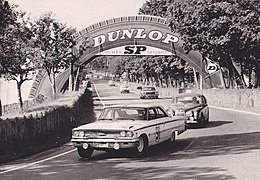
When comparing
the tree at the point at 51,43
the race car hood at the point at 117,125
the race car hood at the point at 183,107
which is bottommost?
the race car hood at the point at 117,125

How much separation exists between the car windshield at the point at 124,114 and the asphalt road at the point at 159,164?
1000 mm

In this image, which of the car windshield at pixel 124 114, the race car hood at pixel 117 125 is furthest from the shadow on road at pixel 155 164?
the car windshield at pixel 124 114

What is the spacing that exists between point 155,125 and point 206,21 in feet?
94.6

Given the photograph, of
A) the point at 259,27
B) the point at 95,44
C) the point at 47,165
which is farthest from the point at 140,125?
the point at 95,44

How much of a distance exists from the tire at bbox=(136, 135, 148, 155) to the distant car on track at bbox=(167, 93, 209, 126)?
8208 millimetres

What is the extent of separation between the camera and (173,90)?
2852 inches

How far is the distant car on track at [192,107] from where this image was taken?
21.9 metres

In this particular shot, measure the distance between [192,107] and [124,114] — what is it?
8421 mm

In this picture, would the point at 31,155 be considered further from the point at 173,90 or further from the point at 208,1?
the point at 173,90

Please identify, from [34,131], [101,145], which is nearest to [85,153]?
[101,145]

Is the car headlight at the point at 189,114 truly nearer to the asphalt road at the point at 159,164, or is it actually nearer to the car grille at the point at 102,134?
the asphalt road at the point at 159,164

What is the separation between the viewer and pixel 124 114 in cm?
1448

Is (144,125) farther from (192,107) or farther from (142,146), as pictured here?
(192,107)

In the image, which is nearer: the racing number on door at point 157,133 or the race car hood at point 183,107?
the racing number on door at point 157,133
